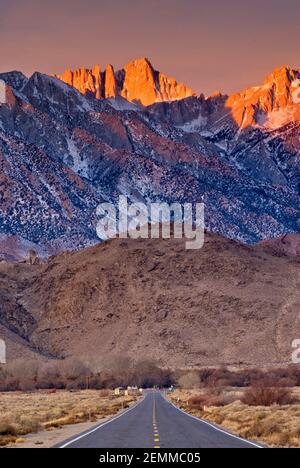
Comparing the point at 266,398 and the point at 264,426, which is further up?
the point at 266,398

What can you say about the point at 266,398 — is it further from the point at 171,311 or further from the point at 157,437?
the point at 171,311

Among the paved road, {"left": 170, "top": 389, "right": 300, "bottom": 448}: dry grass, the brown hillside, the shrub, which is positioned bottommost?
the paved road

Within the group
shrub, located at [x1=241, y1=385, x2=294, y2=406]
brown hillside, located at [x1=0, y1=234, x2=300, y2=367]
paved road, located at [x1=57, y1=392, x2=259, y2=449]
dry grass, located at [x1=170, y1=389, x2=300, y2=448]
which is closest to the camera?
paved road, located at [x1=57, y1=392, x2=259, y2=449]

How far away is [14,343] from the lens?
164 m

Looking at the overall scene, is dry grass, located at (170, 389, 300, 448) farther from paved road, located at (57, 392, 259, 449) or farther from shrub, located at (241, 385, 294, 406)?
shrub, located at (241, 385, 294, 406)

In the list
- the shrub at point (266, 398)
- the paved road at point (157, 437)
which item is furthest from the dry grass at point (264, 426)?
the shrub at point (266, 398)

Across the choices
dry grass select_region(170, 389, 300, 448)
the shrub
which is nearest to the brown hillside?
the shrub

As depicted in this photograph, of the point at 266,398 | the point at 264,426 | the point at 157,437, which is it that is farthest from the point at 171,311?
the point at 157,437

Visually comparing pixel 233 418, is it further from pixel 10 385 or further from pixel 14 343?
pixel 14 343

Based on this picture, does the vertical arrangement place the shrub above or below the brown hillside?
below

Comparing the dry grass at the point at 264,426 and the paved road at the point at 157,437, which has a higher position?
the dry grass at the point at 264,426

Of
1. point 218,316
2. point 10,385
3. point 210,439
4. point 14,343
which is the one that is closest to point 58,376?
point 10,385

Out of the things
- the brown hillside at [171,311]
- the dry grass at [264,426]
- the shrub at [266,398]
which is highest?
the brown hillside at [171,311]

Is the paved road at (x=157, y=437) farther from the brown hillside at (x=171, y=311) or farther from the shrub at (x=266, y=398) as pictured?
the brown hillside at (x=171, y=311)
